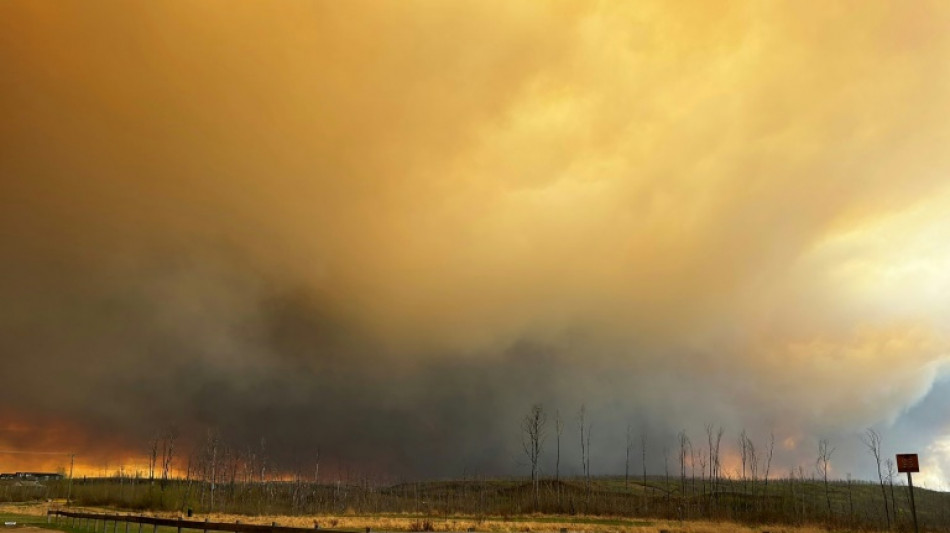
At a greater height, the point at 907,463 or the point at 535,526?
the point at 907,463

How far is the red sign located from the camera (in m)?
32.9

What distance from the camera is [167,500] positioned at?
9531 centimetres

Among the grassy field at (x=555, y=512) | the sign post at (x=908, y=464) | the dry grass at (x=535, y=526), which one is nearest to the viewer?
the sign post at (x=908, y=464)

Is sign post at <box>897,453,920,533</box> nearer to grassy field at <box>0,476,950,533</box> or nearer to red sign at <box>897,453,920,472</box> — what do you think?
red sign at <box>897,453,920,472</box>

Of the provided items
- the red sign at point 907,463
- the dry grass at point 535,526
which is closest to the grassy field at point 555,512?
the dry grass at point 535,526

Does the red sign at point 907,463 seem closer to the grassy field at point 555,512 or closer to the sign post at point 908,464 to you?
the sign post at point 908,464

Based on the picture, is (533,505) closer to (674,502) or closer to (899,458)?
(674,502)

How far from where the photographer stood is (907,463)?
110ft

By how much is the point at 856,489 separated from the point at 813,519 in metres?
124

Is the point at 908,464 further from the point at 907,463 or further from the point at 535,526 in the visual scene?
the point at 535,526

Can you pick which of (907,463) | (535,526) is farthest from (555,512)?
(907,463)

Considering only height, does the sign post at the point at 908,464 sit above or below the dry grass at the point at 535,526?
above

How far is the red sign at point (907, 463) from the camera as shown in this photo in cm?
3291

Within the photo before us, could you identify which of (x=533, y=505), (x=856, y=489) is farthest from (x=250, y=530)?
(x=856, y=489)
